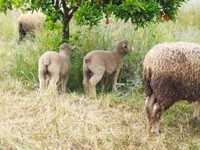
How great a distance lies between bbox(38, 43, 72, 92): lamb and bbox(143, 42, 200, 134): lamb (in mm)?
1586

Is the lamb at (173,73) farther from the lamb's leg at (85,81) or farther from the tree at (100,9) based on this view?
the lamb's leg at (85,81)

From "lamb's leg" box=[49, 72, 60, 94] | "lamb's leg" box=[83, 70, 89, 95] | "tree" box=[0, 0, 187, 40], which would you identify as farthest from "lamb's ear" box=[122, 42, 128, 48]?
"lamb's leg" box=[49, 72, 60, 94]

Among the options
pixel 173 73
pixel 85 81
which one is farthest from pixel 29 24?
pixel 173 73

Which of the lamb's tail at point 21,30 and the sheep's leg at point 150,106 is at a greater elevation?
the lamb's tail at point 21,30

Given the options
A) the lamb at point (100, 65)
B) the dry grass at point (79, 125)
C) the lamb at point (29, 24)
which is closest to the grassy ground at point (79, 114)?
the dry grass at point (79, 125)

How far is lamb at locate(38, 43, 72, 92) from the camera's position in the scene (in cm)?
859

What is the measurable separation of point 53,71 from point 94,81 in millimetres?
606

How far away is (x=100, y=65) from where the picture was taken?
8.83 meters

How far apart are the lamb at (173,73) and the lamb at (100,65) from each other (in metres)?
1.39

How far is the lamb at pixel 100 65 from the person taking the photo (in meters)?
8.77

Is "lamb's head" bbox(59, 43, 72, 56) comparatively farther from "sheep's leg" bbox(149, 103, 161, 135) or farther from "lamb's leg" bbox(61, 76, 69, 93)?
"sheep's leg" bbox(149, 103, 161, 135)

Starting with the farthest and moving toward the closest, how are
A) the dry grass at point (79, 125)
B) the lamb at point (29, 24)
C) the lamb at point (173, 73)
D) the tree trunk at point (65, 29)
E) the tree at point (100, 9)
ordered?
the lamb at point (29, 24), the tree trunk at point (65, 29), the tree at point (100, 9), the lamb at point (173, 73), the dry grass at point (79, 125)

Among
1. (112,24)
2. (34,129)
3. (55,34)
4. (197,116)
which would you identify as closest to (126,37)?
(112,24)

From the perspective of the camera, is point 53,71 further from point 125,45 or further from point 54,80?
point 125,45
